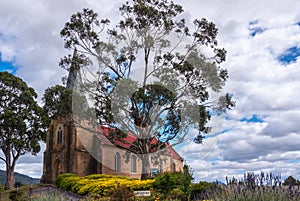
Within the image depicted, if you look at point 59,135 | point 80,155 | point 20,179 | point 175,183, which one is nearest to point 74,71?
point 80,155

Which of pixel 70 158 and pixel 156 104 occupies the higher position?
pixel 156 104

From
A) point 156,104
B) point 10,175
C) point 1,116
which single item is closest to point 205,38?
point 156,104

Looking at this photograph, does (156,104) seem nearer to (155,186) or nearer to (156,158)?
(156,158)

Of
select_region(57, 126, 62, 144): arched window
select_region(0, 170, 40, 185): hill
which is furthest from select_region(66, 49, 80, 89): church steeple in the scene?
select_region(0, 170, 40, 185): hill

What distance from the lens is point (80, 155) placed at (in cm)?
3741

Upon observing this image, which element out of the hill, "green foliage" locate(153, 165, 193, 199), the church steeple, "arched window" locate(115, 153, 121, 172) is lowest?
the hill

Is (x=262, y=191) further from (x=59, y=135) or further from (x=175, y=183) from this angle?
(x=59, y=135)

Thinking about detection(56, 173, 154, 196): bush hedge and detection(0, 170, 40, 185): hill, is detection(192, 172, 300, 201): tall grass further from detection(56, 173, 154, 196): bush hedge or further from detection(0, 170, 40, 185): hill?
detection(0, 170, 40, 185): hill

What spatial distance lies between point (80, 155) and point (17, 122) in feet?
26.1

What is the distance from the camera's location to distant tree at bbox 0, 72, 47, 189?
38625 mm

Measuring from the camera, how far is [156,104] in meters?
26.3

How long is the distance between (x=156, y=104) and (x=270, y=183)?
1971 cm

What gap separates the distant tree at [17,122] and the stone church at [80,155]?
1.68m

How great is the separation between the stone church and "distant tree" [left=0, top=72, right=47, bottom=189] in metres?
1.68
